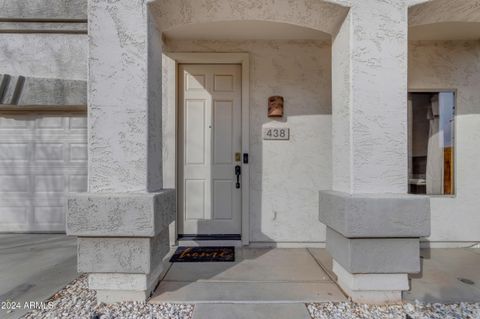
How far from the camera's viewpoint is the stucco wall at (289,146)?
13.7 ft

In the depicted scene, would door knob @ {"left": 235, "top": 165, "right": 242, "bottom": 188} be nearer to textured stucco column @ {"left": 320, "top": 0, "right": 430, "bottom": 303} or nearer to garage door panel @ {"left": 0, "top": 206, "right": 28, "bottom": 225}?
textured stucco column @ {"left": 320, "top": 0, "right": 430, "bottom": 303}

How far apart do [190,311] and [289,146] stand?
2584 mm

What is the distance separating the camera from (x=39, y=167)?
16.1ft

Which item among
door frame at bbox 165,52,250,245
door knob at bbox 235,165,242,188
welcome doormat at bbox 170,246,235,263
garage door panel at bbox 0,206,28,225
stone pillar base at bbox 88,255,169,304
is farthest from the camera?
garage door panel at bbox 0,206,28,225

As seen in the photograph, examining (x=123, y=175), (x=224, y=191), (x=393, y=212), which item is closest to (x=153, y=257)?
(x=123, y=175)

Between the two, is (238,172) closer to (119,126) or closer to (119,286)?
(119,126)

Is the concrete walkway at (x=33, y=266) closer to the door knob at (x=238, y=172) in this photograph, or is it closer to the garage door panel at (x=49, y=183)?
the garage door panel at (x=49, y=183)

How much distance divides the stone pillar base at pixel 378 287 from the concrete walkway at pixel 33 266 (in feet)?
9.79

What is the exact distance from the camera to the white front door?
432 cm

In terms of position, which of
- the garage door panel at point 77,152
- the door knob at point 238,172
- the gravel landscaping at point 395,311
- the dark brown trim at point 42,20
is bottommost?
the gravel landscaping at point 395,311

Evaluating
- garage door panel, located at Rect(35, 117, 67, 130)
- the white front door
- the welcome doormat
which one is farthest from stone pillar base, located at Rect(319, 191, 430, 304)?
garage door panel, located at Rect(35, 117, 67, 130)

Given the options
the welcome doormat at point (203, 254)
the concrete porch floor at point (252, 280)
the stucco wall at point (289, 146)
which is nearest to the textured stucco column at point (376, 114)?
the concrete porch floor at point (252, 280)

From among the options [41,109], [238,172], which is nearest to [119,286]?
[238,172]

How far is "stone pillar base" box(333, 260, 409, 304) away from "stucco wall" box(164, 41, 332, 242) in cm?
158
